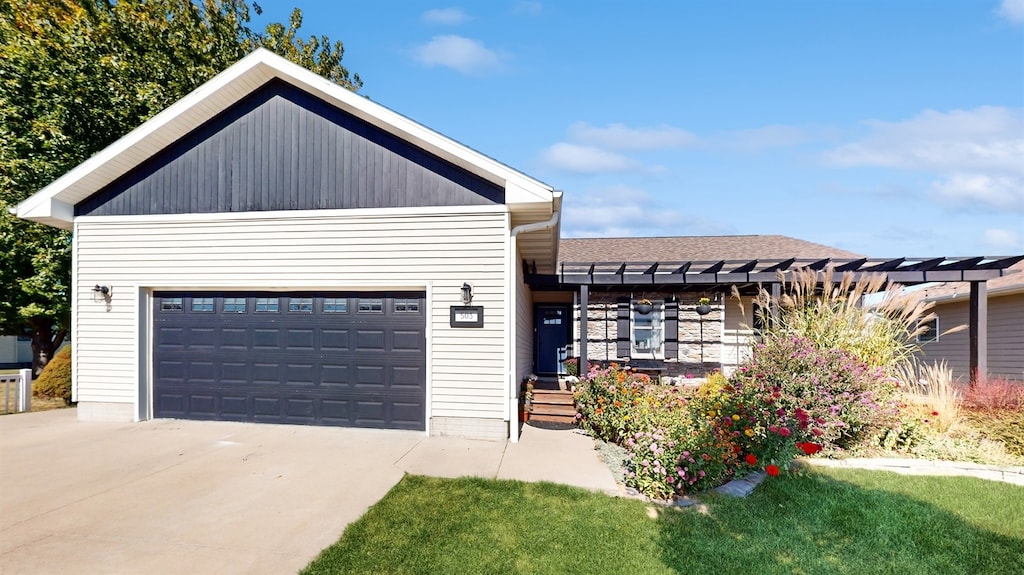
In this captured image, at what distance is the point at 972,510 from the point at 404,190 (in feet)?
24.3

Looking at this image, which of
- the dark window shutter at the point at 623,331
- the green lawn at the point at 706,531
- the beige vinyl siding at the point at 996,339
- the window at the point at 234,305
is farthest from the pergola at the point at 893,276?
the window at the point at 234,305

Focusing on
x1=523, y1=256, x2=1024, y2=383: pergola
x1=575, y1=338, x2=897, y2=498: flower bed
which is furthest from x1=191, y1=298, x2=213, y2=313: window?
x1=575, y1=338, x2=897, y2=498: flower bed

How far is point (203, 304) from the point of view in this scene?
7.86 m

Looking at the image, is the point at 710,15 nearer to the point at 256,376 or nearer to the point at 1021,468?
the point at 1021,468

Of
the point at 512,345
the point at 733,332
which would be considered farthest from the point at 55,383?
the point at 733,332

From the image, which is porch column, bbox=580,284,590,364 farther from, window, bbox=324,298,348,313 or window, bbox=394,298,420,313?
window, bbox=324,298,348,313

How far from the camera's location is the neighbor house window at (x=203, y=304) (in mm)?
7840

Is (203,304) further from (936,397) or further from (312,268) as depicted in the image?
(936,397)

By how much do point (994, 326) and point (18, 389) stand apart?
21305mm

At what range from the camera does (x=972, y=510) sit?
420cm

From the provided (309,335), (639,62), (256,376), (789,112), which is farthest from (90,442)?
(789,112)

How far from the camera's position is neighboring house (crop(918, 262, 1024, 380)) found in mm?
10414

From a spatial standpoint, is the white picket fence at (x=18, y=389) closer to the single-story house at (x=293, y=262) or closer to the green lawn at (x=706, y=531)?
the single-story house at (x=293, y=262)

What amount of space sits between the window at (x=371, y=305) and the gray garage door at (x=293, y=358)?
0.05ft
